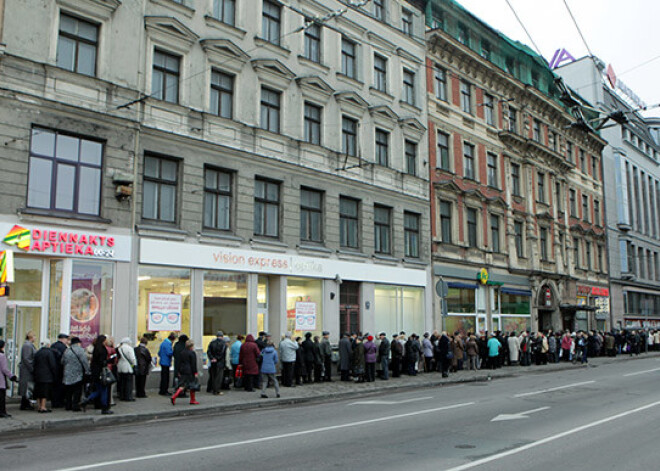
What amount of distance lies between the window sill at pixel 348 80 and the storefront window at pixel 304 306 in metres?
8.44

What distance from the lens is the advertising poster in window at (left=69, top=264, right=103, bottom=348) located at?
655 inches

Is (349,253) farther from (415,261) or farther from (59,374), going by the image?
(59,374)

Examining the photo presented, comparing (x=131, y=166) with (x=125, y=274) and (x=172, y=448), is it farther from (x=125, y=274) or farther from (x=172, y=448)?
(x=172, y=448)

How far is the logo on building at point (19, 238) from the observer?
601 inches

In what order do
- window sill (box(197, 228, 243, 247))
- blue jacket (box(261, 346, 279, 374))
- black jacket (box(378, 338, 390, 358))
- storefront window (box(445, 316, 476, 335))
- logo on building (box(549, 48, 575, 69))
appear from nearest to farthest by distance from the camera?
blue jacket (box(261, 346, 279, 374)) → window sill (box(197, 228, 243, 247)) → black jacket (box(378, 338, 390, 358)) → storefront window (box(445, 316, 476, 335)) → logo on building (box(549, 48, 575, 69))

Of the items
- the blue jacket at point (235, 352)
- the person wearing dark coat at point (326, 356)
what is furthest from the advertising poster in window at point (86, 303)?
the person wearing dark coat at point (326, 356)

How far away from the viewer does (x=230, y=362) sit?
18.8 metres

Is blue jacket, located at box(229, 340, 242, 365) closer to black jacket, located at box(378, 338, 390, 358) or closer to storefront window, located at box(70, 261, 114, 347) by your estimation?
storefront window, located at box(70, 261, 114, 347)

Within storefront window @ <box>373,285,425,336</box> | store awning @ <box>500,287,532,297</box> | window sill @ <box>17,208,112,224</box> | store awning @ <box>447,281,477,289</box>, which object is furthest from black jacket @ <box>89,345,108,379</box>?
store awning @ <box>500,287,532,297</box>

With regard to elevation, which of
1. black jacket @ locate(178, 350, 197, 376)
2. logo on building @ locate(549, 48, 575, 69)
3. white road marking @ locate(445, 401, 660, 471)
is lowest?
white road marking @ locate(445, 401, 660, 471)

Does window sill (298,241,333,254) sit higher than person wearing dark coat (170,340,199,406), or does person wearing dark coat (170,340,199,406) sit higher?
window sill (298,241,333,254)

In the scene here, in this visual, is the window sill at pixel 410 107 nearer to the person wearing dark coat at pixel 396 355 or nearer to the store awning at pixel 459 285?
the store awning at pixel 459 285

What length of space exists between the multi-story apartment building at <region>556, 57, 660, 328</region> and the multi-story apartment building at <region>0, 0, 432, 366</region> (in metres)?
26.4

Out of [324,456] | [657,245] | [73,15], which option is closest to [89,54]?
[73,15]
